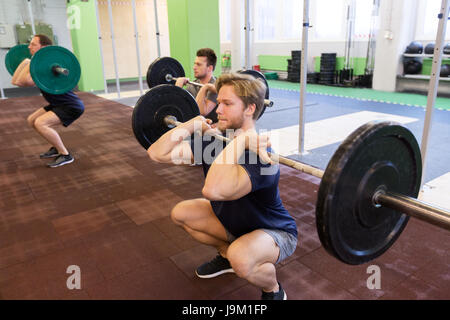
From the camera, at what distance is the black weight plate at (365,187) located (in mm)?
989

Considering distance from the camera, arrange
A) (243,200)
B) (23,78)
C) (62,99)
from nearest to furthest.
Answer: (243,200) → (62,99) → (23,78)

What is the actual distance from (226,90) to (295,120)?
3713mm

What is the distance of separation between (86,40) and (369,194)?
8.40 m

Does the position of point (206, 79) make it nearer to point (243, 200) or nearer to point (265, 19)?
point (243, 200)

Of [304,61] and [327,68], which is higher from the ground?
[304,61]

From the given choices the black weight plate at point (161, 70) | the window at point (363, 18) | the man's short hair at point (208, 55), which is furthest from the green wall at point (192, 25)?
the window at point (363, 18)

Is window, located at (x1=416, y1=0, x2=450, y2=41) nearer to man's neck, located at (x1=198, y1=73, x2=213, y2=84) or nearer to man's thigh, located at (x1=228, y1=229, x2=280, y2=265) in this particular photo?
man's neck, located at (x1=198, y1=73, x2=213, y2=84)

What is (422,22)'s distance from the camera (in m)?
6.60

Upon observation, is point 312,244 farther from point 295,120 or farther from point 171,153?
point 295,120

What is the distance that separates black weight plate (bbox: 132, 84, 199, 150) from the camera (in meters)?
2.19

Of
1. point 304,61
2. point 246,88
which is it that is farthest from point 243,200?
point 304,61

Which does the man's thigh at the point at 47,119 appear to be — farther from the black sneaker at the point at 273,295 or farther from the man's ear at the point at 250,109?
the black sneaker at the point at 273,295

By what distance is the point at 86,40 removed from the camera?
8180mm
